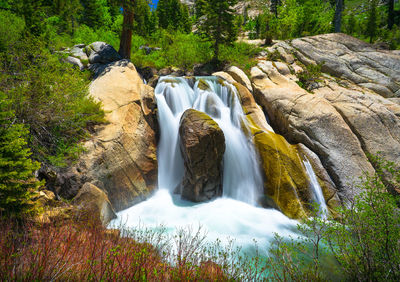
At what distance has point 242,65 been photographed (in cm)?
1711

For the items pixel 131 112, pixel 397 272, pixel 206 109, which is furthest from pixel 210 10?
pixel 397 272

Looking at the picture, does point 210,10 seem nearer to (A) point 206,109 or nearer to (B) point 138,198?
(A) point 206,109

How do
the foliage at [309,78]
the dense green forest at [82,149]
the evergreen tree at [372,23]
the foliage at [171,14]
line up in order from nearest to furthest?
the dense green forest at [82,149]
the foliage at [309,78]
the evergreen tree at [372,23]
the foliage at [171,14]

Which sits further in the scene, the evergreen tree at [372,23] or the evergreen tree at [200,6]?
the evergreen tree at [372,23]

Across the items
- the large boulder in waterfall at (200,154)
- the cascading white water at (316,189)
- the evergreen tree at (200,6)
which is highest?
the evergreen tree at (200,6)

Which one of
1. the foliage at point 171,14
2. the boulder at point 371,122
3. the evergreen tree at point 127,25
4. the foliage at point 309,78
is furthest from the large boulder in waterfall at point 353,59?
the foliage at point 171,14

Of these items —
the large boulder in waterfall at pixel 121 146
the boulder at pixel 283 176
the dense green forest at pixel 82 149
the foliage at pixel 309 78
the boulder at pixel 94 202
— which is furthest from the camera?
the foliage at pixel 309 78

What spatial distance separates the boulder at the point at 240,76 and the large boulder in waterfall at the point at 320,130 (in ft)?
4.69

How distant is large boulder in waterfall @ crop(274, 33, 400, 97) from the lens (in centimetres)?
1527

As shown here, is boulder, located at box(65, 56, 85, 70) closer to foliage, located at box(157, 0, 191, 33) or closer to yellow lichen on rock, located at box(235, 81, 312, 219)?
yellow lichen on rock, located at box(235, 81, 312, 219)

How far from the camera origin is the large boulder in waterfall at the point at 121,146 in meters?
7.16

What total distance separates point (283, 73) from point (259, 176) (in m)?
10.4

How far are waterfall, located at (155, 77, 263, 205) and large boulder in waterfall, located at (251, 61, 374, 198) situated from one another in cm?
260

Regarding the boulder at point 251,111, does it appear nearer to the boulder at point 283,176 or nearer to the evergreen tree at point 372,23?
the boulder at point 283,176
